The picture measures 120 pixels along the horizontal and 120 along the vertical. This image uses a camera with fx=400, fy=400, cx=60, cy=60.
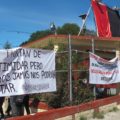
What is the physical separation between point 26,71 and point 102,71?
4446 mm

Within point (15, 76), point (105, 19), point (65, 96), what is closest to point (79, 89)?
point (65, 96)

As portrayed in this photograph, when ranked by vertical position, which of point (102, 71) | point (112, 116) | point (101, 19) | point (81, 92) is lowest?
point (112, 116)

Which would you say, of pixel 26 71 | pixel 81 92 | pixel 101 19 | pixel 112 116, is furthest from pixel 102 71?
pixel 101 19

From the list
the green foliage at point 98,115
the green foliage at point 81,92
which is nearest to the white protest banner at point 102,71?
the green foliage at point 81,92

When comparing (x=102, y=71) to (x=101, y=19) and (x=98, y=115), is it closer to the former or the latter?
(x=98, y=115)

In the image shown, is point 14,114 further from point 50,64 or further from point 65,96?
point 65,96

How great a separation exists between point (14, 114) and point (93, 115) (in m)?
2.73

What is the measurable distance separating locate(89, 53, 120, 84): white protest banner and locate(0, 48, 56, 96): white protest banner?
227 centimetres

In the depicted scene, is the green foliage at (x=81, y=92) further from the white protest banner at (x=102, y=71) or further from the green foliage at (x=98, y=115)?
the green foliage at (x=98, y=115)

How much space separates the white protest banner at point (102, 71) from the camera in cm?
1264

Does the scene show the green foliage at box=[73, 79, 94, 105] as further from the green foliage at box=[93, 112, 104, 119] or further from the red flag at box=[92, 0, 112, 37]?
the red flag at box=[92, 0, 112, 37]

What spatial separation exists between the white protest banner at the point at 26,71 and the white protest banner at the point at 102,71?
2.27 metres

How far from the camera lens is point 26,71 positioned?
9586 millimetres

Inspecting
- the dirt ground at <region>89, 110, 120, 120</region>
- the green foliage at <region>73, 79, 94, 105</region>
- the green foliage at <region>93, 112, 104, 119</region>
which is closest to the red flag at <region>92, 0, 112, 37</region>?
the green foliage at <region>73, 79, 94, 105</region>
